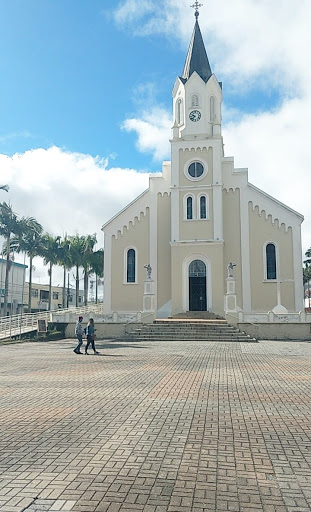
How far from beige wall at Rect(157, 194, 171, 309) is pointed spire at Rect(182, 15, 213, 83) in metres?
10.1

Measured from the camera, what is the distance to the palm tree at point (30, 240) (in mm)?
40594

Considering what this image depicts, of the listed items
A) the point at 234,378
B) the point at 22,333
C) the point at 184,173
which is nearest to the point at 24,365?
the point at 234,378

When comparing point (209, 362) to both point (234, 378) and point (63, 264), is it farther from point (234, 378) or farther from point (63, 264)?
point (63, 264)

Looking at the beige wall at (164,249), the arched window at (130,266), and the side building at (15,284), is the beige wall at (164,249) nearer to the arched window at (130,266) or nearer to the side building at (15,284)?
the arched window at (130,266)

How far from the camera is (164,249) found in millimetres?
32594

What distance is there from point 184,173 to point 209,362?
20.9m

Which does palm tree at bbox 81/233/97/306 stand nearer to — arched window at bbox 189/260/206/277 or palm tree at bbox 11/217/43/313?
palm tree at bbox 11/217/43/313

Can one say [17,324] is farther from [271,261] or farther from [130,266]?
[271,261]

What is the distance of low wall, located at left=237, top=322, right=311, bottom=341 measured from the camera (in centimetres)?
2500

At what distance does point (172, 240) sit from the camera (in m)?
31.0

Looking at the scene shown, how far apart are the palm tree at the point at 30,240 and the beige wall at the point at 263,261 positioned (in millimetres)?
21124

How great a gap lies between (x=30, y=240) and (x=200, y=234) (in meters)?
19.1

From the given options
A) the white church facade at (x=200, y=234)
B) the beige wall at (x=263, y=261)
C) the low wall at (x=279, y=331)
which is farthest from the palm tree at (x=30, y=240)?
the low wall at (x=279, y=331)

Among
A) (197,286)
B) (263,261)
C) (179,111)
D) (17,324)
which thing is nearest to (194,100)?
(179,111)
